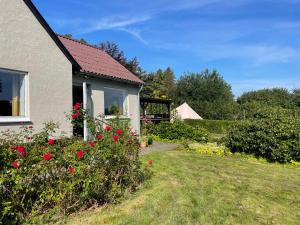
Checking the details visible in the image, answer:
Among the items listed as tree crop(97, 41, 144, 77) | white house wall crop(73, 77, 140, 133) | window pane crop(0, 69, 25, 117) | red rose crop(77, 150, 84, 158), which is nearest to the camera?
red rose crop(77, 150, 84, 158)

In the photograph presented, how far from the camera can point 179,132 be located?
1934cm

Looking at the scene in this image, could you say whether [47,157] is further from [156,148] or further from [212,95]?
[212,95]

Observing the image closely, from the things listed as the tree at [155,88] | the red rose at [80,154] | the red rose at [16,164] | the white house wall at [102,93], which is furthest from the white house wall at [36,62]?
the tree at [155,88]

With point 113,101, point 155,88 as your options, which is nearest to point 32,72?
point 113,101

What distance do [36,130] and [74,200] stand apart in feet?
16.2

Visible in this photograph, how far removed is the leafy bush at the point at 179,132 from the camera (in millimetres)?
19156

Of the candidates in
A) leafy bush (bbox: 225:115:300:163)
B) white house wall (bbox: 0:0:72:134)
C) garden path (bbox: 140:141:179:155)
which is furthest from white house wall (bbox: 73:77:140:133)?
leafy bush (bbox: 225:115:300:163)

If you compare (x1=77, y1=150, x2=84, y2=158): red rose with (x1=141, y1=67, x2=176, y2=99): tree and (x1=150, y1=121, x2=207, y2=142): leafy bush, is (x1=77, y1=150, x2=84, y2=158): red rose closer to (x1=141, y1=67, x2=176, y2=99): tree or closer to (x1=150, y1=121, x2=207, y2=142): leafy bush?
(x1=150, y1=121, x2=207, y2=142): leafy bush

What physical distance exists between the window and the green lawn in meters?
5.70

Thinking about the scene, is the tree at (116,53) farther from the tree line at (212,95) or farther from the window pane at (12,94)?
the window pane at (12,94)

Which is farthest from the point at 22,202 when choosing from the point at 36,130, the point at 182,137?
the point at 182,137

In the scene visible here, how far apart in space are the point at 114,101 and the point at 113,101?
123 millimetres

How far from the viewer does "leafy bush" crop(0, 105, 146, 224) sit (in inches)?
181

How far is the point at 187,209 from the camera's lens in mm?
5855
